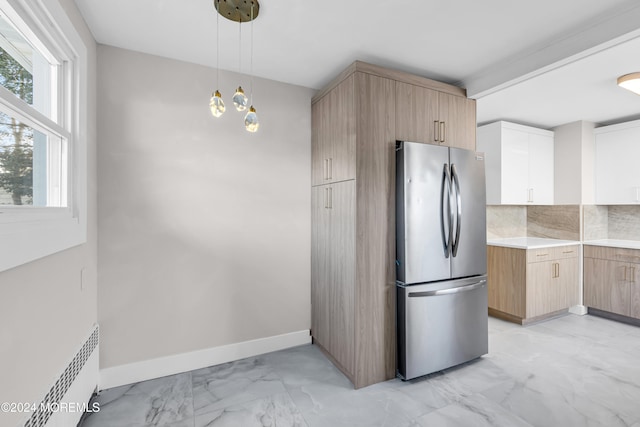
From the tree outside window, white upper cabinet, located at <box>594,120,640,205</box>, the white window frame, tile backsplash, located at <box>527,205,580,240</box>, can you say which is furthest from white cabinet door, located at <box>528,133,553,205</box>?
the tree outside window

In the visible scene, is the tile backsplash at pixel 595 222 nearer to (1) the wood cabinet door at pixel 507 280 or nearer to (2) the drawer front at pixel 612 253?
(2) the drawer front at pixel 612 253

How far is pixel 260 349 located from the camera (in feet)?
9.00

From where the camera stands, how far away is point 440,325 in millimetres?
2410

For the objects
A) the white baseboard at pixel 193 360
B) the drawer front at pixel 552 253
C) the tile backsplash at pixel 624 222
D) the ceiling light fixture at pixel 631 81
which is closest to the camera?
the white baseboard at pixel 193 360

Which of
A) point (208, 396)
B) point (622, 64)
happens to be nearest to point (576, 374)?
point (622, 64)

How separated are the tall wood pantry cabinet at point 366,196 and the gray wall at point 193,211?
0.44 meters

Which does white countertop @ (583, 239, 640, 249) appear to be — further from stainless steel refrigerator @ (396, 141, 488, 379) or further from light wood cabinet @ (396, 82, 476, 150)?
light wood cabinet @ (396, 82, 476, 150)

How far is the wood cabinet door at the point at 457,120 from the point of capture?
8.66ft

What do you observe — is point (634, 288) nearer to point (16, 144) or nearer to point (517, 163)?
point (517, 163)

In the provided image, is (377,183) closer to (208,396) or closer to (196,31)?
(196,31)

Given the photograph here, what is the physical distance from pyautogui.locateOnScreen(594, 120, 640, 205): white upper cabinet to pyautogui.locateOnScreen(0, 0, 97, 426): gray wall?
5502mm

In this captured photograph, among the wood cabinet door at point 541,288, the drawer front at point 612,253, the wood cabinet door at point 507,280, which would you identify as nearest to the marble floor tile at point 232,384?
the wood cabinet door at point 507,280

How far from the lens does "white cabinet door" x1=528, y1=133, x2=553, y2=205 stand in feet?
13.0

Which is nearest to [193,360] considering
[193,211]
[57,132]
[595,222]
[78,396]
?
[78,396]
